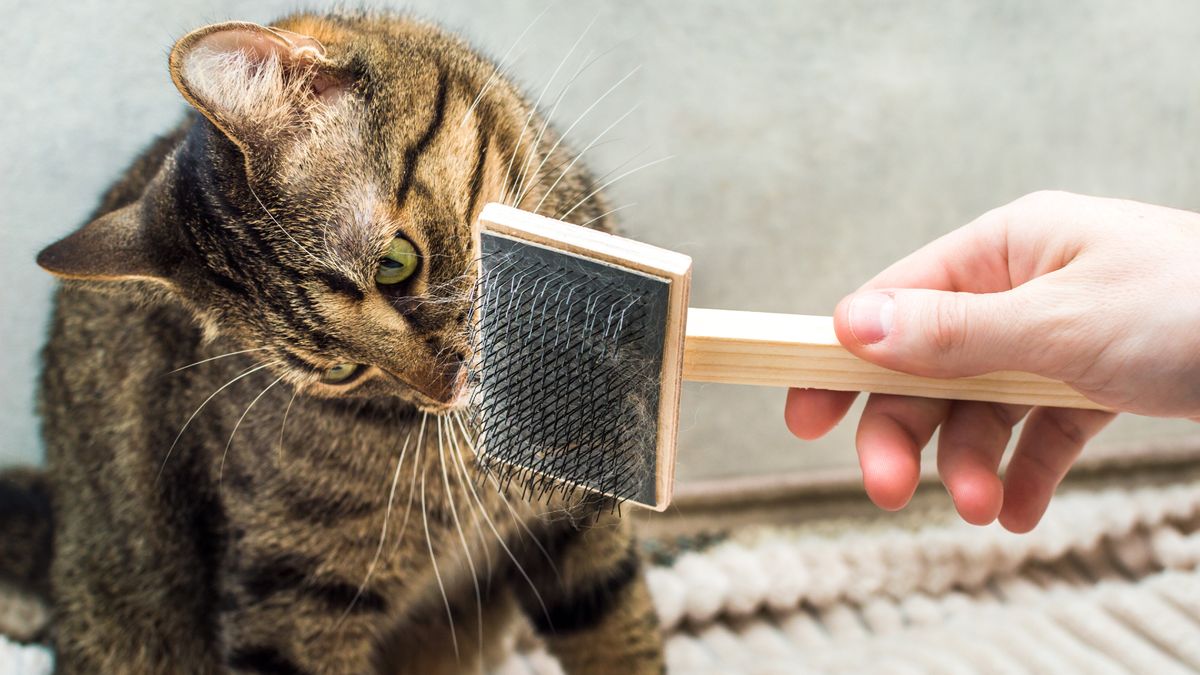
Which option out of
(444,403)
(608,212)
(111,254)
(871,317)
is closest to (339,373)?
(444,403)

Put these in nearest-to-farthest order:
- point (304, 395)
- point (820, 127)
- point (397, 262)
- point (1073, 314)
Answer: point (1073, 314) < point (397, 262) < point (304, 395) < point (820, 127)

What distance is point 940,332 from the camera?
0.68m

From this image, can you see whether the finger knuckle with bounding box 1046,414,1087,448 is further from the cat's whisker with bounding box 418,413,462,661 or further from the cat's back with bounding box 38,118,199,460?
the cat's back with bounding box 38,118,199,460

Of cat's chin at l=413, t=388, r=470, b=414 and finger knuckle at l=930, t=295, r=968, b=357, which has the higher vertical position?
finger knuckle at l=930, t=295, r=968, b=357

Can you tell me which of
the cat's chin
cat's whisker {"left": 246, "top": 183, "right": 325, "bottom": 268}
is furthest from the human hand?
cat's whisker {"left": 246, "top": 183, "right": 325, "bottom": 268}

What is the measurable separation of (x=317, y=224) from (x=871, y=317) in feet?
1.51

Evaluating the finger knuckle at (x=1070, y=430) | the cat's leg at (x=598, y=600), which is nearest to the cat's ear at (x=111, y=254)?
the cat's leg at (x=598, y=600)

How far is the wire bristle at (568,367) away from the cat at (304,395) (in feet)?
0.31

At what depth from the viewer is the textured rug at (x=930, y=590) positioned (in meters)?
1.22

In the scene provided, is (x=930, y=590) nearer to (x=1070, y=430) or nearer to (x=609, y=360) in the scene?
(x=1070, y=430)

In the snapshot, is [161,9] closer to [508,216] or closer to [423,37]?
[423,37]

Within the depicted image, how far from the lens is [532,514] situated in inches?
42.9

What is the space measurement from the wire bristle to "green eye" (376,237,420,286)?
0.35 feet

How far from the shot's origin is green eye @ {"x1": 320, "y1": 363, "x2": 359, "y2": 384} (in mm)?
840
